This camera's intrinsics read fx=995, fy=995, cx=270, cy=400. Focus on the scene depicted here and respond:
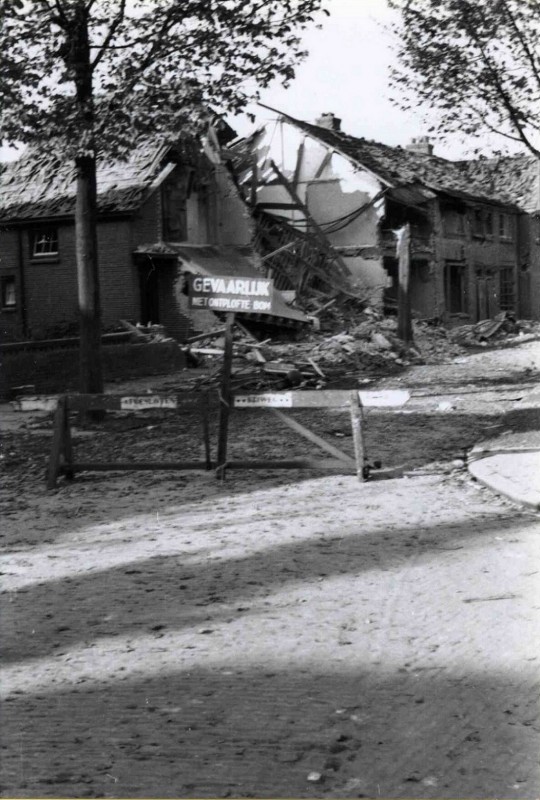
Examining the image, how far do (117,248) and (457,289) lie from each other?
1856 centimetres

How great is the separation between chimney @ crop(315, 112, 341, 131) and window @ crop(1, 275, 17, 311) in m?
16.4

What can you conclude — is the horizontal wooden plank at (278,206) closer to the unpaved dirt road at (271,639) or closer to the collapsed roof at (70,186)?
the collapsed roof at (70,186)

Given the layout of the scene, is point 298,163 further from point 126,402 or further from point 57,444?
point 57,444

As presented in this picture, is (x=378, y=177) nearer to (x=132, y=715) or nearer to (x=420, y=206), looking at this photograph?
(x=420, y=206)

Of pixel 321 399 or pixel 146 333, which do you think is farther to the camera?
pixel 146 333

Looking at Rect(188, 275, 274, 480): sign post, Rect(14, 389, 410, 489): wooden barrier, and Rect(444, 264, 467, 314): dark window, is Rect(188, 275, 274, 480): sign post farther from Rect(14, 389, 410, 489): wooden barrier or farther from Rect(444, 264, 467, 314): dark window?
Rect(444, 264, 467, 314): dark window

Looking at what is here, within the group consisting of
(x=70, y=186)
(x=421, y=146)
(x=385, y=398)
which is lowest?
(x=385, y=398)

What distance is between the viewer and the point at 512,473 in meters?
9.53

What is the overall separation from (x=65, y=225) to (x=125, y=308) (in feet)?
10.8

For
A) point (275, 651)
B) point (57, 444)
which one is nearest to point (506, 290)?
point (57, 444)

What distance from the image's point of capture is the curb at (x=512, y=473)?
27.9 ft

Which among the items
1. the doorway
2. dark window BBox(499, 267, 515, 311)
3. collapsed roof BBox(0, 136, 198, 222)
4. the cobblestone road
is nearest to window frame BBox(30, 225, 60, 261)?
collapsed roof BBox(0, 136, 198, 222)

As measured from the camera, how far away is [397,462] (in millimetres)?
10742

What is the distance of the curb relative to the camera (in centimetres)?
850
